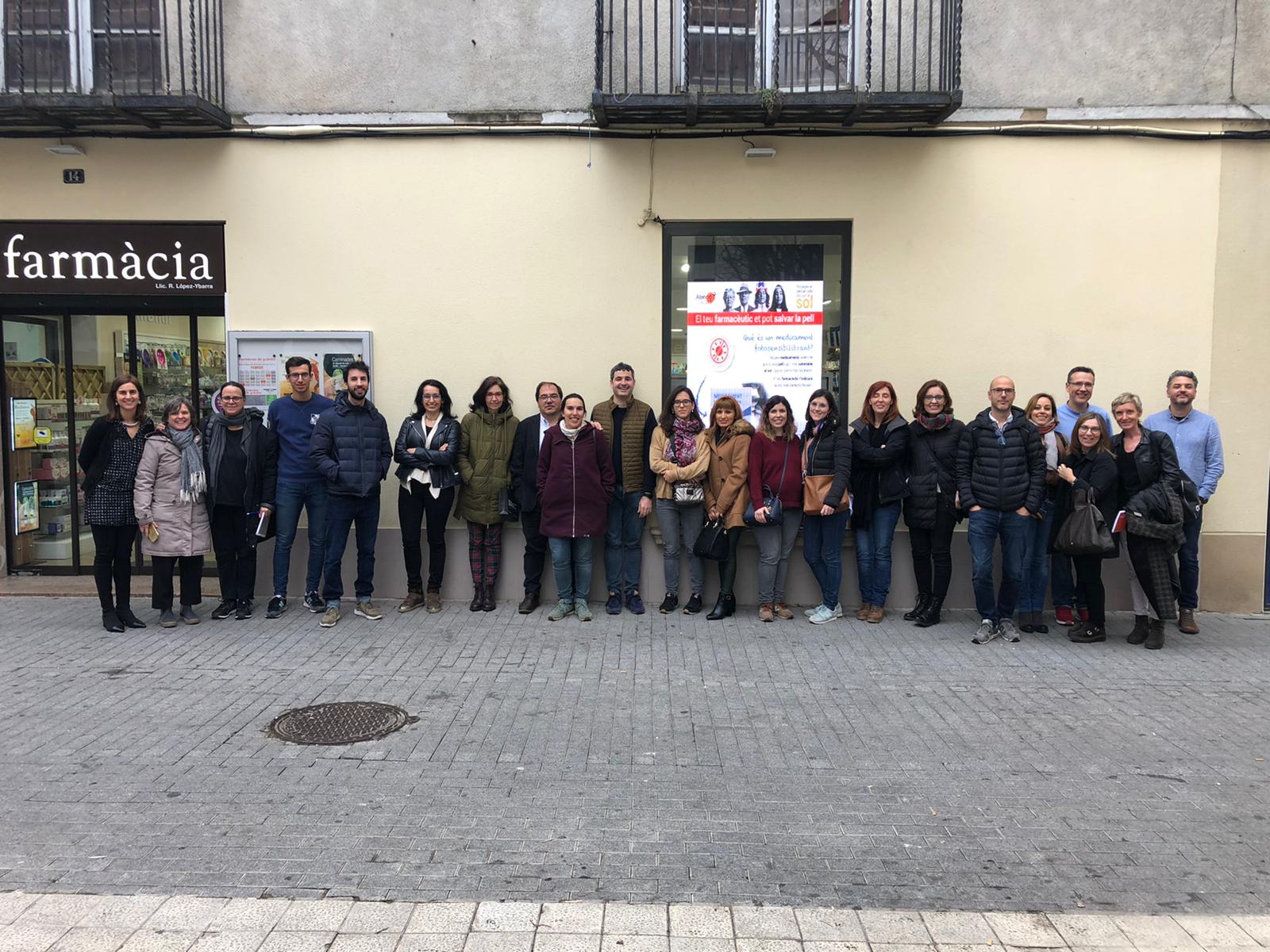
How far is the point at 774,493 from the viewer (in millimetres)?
7754

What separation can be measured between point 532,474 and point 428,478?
89 cm

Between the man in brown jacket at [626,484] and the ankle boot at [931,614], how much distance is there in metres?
2.38

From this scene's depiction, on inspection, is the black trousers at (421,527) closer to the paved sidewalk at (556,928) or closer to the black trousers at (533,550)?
the black trousers at (533,550)

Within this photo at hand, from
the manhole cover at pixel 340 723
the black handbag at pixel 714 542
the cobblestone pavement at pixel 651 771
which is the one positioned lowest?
the cobblestone pavement at pixel 651 771

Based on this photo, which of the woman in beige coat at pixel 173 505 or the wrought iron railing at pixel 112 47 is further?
the wrought iron railing at pixel 112 47

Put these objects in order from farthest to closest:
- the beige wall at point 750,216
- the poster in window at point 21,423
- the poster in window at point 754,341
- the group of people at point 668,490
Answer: the poster in window at point 21,423, the poster in window at point 754,341, the beige wall at point 750,216, the group of people at point 668,490

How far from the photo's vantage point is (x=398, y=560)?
A: 8.45 meters

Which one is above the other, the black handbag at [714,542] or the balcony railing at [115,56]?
the balcony railing at [115,56]

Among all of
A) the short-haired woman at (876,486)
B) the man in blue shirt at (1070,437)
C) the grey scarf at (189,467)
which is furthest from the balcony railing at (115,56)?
the man in blue shirt at (1070,437)

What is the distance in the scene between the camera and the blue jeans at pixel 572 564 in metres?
7.84

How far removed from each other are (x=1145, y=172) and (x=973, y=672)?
15.8 feet

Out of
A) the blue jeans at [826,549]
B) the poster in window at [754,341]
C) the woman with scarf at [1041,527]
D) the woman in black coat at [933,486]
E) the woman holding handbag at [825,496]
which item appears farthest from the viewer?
the poster in window at [754,341]

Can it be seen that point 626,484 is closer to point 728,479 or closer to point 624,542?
point 624,542

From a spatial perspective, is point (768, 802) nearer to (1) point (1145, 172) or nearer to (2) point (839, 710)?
(2) point (839, 710)
